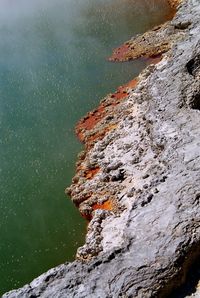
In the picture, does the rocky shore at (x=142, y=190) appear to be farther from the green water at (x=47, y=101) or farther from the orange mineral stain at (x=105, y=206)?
the green water at (x=47, y=101)

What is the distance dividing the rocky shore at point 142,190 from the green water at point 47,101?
0.81 m

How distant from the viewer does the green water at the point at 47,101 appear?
1223 cm

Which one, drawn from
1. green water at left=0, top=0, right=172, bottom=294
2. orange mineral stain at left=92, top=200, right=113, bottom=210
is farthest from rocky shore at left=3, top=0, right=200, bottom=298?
green water at left=0, top=0, right=172, bottom=294

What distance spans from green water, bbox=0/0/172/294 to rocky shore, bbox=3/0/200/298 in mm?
809

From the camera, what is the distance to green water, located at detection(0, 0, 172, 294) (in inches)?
482

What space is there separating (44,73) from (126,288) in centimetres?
1343

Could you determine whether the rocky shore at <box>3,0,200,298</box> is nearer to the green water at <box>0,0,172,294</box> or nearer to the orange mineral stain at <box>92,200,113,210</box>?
the orange mineral stain at <box>92,200,113,210</box>

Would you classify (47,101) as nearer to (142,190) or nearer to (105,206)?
(105,206)

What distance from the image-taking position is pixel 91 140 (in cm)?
1543

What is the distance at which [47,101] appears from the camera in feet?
59.6

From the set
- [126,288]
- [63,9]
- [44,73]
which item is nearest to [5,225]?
[126,288]

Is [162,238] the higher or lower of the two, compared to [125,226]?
lower

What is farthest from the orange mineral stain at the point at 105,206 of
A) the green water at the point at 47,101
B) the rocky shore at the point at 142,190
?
the green water at the point at 47,101

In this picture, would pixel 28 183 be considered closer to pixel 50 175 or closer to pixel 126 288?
pixel 50 175
